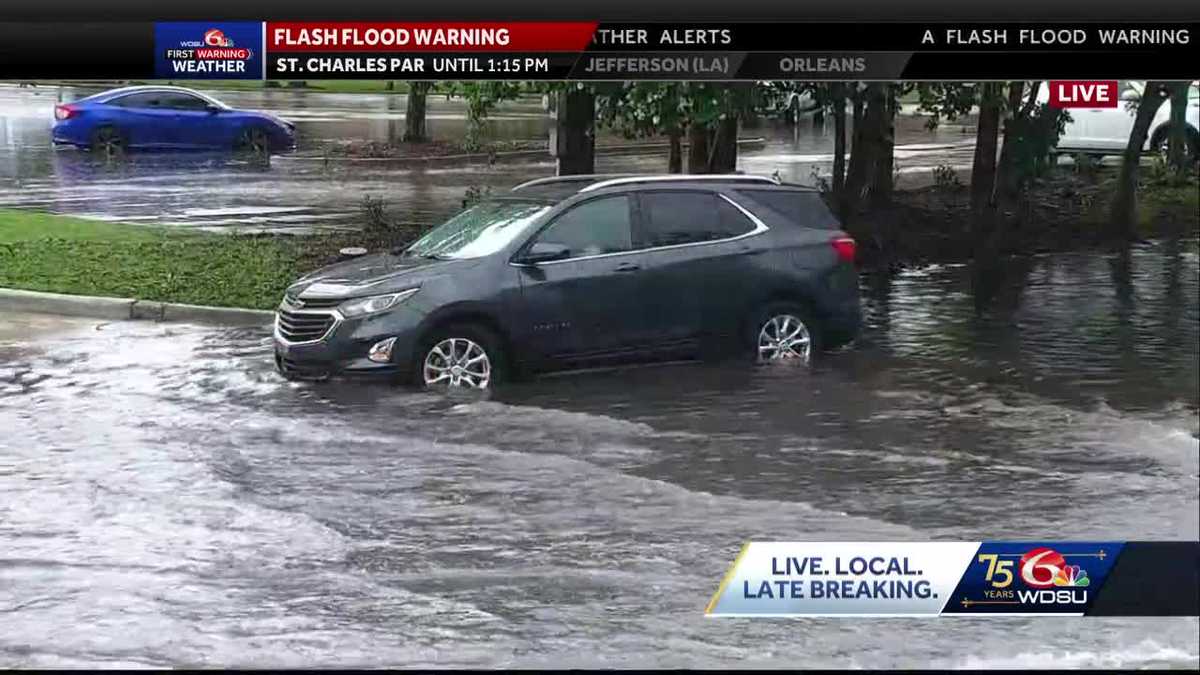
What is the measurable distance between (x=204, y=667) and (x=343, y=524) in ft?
2.72

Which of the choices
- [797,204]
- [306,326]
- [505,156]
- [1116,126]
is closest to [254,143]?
[306,326]

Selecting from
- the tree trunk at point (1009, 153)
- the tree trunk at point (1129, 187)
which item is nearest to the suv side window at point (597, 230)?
the tree trunk at point (1009, 153)

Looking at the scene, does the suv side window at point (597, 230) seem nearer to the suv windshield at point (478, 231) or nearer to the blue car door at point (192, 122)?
the suv windshield at point (478, 231)

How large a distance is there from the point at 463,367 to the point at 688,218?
1203 mm

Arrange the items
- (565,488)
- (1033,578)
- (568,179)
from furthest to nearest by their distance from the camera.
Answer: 1. (568,179)
2. (1033,578)
3. (565,488)

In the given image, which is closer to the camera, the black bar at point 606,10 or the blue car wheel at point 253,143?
the black bar at point 606,10

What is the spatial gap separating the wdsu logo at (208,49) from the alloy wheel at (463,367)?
146 centimetres

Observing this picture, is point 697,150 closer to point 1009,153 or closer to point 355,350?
point 1009,153

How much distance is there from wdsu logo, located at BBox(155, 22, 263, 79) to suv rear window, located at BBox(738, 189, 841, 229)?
2229 mm

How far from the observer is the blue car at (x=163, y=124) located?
291 inches

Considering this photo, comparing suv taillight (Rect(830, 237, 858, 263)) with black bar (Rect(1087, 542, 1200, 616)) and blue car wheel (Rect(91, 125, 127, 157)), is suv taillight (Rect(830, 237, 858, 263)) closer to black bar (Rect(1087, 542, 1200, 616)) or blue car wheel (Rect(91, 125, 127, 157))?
black bar (Rect(1087, 542, 1200, 616))

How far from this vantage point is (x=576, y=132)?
7.59m

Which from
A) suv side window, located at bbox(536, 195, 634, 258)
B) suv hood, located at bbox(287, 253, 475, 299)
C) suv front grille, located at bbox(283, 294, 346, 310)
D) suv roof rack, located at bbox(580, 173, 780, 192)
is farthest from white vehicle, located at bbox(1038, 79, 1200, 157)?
suv front grille, located at bbox(283, 294, 346, 310)

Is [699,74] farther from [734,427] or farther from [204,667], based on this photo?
[204,667]
